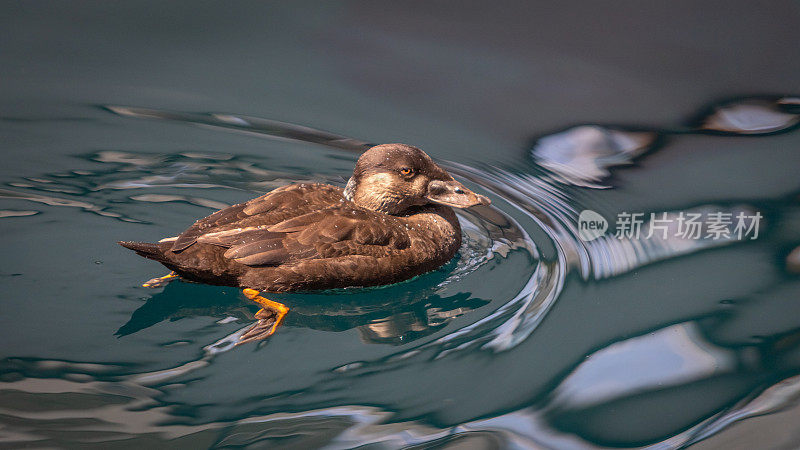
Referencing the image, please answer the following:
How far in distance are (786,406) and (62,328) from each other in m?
3.57

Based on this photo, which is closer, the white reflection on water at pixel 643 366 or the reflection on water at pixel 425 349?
the reflection on water at pixel 425 349

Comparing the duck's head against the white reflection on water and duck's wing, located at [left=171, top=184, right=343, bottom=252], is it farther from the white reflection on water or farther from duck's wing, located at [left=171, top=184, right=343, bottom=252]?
the white reflection on water

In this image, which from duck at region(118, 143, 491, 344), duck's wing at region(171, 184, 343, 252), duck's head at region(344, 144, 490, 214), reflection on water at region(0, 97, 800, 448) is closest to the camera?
reflection on water at region(0, 97, 800, 448)

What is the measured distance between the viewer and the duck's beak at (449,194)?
5297 mm

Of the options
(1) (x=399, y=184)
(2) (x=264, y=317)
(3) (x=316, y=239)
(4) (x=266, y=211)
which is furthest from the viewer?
(1) (x=399, y=184)

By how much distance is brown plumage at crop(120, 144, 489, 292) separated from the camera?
181 inches

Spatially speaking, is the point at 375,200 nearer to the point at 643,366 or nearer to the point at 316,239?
the point at 316,239

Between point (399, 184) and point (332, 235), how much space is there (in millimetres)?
694

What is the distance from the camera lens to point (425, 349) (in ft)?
13.9

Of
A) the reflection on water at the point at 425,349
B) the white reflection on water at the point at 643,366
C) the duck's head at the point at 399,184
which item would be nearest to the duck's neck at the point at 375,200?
the duck's head at the point at 399,184

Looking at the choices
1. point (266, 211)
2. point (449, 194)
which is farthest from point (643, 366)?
point (266, 211)

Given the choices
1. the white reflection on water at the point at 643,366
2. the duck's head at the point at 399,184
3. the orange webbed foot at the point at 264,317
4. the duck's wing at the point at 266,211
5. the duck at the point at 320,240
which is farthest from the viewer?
the duck's head at the point at 399,184

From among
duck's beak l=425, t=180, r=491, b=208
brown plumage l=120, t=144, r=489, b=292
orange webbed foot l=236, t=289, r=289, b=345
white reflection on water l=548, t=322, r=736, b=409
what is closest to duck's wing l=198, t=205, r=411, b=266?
brown plumage l=120, t=144, r=489, b=292

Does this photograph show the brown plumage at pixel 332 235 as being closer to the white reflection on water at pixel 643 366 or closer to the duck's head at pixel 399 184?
the duck's head at pixel 399 184
